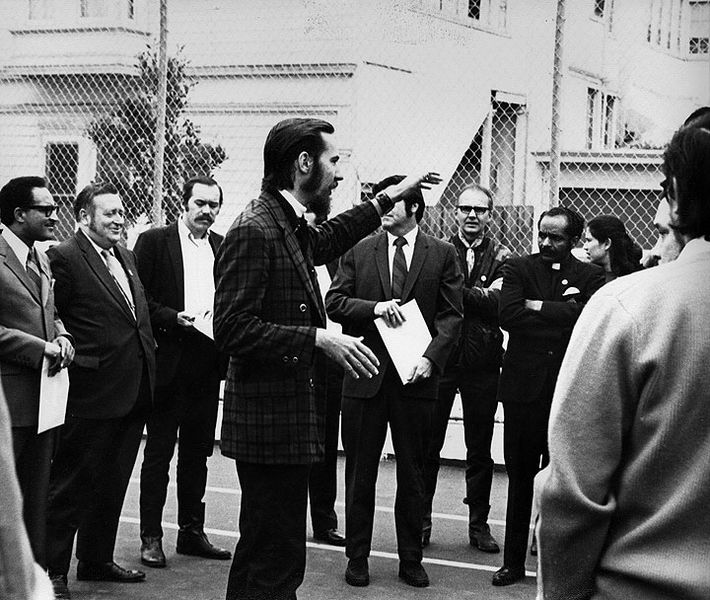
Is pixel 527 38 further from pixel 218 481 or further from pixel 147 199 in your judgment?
pixel 218 481

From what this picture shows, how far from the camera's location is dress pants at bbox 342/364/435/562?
18.9ft

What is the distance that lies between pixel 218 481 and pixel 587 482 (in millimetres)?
6412

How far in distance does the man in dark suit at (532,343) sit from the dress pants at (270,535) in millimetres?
2014

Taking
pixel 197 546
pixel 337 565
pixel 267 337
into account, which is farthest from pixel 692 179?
pixel 197 546

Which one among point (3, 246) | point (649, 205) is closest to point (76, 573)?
point (3, 246)

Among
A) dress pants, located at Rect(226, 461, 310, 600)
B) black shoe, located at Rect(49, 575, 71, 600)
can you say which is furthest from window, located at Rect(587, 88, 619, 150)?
dress pants, located at Rect(226, 461, 310, 600)

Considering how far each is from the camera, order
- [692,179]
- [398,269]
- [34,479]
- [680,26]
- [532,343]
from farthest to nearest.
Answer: [680,26] < [398,269] < [532,343] < [34,479] < [692,179]

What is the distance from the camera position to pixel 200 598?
536cm

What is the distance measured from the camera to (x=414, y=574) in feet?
18.7

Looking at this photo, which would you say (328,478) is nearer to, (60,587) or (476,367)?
(476,367)

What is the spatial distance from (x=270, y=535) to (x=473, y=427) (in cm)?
303

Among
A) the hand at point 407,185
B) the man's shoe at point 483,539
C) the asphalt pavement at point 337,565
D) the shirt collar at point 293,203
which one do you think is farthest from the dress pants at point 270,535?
the man's shoe at point 483,539

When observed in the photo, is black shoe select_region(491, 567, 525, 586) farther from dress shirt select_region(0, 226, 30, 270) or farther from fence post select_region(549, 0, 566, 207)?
fence post select_region(549, 0, 566, 207)

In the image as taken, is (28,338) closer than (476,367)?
Yes
